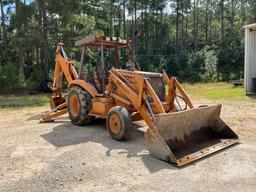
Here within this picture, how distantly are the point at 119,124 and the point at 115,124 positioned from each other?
15 cm

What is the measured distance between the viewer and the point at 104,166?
4.79m

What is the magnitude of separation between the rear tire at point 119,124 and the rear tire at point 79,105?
1.21 m

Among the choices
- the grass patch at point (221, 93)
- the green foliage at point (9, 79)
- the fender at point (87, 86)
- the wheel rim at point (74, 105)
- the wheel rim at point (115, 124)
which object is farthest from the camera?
the green foliage at point (9, 79)

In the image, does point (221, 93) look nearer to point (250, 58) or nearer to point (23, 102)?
point (250, 58)

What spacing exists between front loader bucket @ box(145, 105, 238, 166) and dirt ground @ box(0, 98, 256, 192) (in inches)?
5.7

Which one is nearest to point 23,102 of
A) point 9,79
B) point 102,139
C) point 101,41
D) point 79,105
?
point 9,79

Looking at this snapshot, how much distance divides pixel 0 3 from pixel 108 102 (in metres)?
28.5

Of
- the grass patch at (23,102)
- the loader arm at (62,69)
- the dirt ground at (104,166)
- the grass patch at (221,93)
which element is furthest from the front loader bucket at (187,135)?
the grass patch at (23,102)

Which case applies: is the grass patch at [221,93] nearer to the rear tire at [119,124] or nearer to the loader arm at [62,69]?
the loader arm at [62,69]

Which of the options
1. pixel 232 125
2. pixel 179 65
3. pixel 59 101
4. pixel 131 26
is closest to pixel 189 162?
pixel 232 125

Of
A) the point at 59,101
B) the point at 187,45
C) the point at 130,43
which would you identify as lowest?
the point at 59,101

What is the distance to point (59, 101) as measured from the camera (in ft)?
31.1

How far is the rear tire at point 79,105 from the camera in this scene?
7.36 meters

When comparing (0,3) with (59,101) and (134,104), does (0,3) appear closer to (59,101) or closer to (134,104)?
(59,101)
